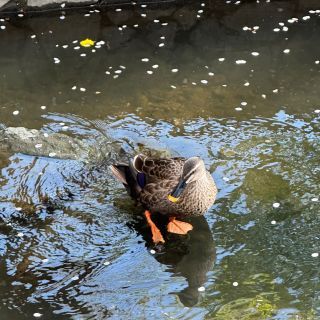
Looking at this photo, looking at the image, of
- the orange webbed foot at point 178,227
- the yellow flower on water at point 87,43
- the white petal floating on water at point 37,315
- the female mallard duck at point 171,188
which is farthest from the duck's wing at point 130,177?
the yellow flower on water at point 87,43

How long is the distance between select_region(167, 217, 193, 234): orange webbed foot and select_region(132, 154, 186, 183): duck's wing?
392mm

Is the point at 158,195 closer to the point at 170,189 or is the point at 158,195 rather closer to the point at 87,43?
the point at 170,189

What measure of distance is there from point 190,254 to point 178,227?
0.27 m

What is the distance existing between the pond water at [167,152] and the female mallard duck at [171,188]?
20 cm

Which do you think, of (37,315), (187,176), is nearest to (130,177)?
(187,176)

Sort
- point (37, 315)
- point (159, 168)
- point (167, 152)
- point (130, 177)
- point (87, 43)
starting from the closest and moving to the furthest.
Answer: point (37, 315)
point (159, 168)
point (130, 177)
point (167, 152)
point (87, 43)

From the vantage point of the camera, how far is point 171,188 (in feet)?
18.3

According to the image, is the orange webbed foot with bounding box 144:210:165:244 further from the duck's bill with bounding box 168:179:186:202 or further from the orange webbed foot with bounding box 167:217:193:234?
the duck's bill with bounding box 168:179:186:202

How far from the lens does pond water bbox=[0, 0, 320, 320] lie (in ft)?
16.8

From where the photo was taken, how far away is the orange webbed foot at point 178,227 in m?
5.68

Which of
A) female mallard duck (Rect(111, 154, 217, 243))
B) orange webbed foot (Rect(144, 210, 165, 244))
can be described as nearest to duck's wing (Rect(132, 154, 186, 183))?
female mallard duck (Rect(111, 154, 217, 243))

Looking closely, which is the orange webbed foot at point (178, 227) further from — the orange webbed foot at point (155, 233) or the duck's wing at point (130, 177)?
the duck's wing at point (130, 177)

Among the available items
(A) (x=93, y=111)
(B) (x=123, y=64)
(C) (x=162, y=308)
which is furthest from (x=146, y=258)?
(B) (x=123, y=64)

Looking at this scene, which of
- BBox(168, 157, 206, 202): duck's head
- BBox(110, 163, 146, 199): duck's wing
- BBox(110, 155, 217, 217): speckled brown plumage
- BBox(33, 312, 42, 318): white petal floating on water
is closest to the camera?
BBox(33, 312, 42, 318): white petal floating on water
